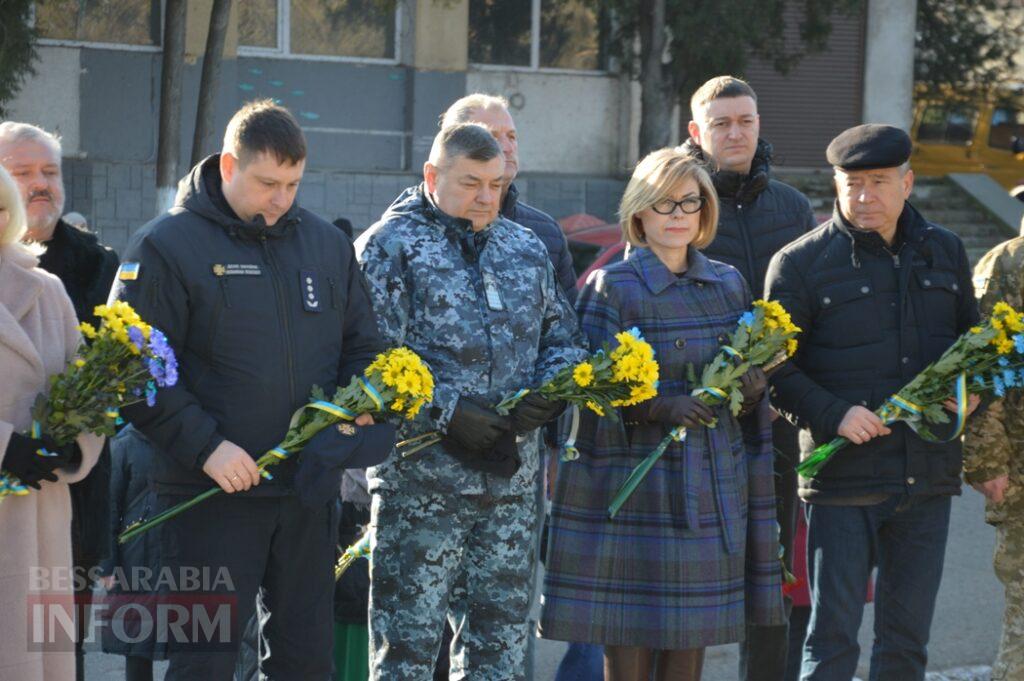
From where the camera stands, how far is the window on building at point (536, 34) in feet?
60.5

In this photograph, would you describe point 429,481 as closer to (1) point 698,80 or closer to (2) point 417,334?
(2) point 417,334

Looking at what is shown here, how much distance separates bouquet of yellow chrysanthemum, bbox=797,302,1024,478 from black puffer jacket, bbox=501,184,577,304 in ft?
4.31

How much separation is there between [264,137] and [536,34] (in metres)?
14.8

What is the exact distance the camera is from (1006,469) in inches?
204

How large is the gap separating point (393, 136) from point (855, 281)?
13.3 meters

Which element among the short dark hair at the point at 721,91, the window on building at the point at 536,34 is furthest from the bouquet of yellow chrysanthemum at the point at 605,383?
the window on building at the point at 536,34

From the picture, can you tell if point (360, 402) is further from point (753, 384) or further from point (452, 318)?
point (753, 384)

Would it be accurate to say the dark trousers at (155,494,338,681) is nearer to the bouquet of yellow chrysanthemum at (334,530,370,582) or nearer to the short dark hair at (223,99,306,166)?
the bouquet of yellow chrysanthemum at (334,530,370,582)

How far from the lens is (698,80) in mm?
17219

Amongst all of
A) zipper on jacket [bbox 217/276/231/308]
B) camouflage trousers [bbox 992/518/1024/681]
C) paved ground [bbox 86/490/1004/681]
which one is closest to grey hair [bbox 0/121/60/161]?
zipper on jacket [bbox 217/276/231/308]

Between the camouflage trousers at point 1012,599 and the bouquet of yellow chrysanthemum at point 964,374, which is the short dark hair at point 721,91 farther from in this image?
the camouflage trousers at point 1012,599

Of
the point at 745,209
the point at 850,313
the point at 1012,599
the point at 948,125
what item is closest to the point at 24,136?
the point at 745,209

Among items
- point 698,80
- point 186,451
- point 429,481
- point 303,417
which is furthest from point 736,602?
point 698,80

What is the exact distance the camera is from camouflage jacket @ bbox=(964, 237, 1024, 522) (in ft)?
17.0
